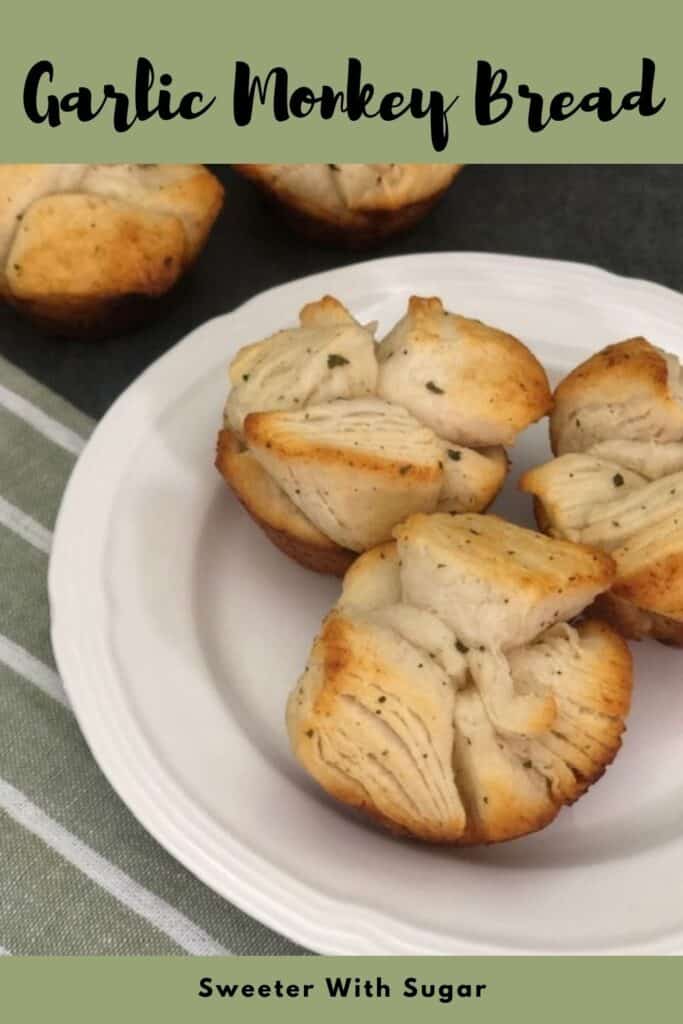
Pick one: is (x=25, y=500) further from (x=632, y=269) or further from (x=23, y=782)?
(x=632, y=269)

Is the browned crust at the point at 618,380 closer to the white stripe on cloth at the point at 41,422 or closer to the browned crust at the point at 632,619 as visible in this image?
the browned crust at the point at 632,619

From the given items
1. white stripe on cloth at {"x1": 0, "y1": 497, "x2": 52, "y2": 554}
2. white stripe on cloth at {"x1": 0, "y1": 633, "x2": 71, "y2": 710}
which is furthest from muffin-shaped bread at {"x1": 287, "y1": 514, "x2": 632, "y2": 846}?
white stripe on cloth at {"x1": 0, "y1": 497, "x2": 52, "y2": 554}

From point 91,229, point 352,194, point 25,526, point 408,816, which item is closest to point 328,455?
point 408,816

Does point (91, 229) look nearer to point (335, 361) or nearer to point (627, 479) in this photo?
point (335, 361)

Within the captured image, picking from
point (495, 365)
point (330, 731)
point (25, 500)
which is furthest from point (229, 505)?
point (330, 731)

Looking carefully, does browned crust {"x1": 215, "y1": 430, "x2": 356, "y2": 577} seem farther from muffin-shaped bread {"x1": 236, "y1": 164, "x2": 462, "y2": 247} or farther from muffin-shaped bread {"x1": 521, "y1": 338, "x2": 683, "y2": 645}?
muffin-shaped bread {"x1": 236, "y1": 164, "x2": 462, "y2": 247}
